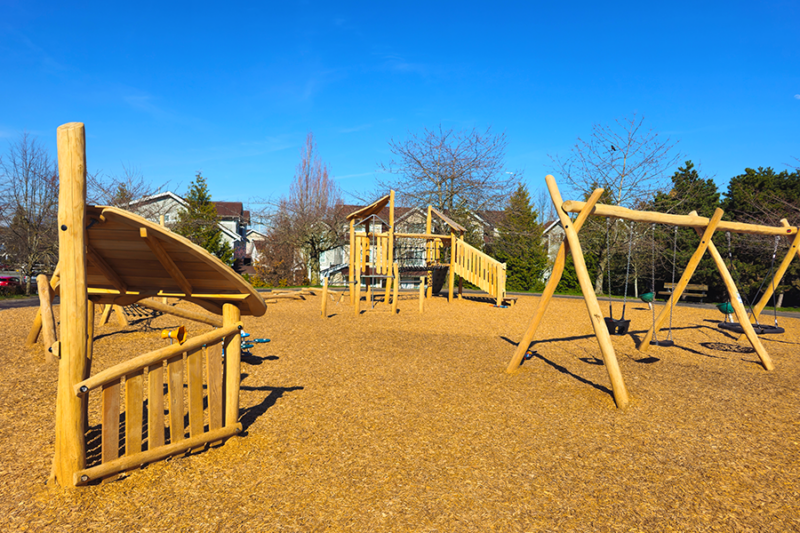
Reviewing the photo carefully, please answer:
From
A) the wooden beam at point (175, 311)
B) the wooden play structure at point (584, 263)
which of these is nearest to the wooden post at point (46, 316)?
the wooden beam at point (175, 311)

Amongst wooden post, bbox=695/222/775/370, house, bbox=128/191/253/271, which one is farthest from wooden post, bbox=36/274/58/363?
house, bbox=128/191/253/271

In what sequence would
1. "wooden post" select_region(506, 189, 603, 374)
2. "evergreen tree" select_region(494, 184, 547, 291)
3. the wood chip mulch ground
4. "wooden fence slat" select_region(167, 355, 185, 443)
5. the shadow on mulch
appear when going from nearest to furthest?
the wood chip mulch ground < "wooden fence slat" select_region(167, 355, 185, 443) < the shadow on mulch < "wooden post" select_region(506, 189, 603, 374) < "evergreen tree" select_region(494, 184, 547, 291)

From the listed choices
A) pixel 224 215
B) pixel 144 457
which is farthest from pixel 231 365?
pixel 224 215

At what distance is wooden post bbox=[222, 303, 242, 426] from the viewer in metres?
4.10

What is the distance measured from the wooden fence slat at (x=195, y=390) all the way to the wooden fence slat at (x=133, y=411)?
386mm

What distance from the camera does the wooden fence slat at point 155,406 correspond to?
345cm

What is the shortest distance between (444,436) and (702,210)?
25036mm

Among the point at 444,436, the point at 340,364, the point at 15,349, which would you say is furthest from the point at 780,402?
the point at 15,349

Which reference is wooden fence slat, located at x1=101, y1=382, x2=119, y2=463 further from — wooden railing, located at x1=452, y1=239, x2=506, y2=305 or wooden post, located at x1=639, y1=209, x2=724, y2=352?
wooden railing, located at x1=452, y1=239, x2=506, y2=305

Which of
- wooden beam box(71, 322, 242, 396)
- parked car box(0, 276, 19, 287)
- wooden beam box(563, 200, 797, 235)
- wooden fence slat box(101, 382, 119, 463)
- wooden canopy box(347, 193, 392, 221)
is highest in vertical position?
wooden canopy box(347, 193, 392, 221)

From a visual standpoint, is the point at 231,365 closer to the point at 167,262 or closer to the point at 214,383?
the point at 214,383

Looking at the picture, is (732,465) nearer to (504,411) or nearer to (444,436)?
(504,411)

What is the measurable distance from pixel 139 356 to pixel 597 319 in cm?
472

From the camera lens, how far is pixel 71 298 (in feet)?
10.2
